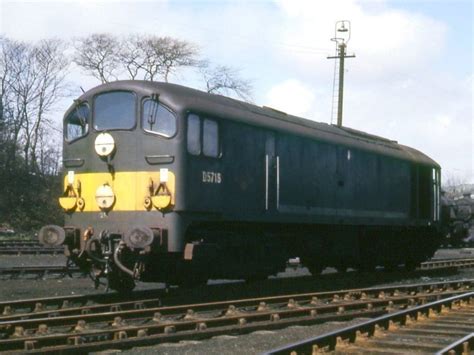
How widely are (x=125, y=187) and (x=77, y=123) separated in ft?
5.79

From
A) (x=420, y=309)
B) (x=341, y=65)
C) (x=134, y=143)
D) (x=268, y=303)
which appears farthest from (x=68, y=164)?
(x=341, y=65)

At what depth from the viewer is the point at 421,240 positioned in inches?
836

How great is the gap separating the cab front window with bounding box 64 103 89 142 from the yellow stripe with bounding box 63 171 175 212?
889 mm

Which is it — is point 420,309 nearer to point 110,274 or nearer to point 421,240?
point 110,274

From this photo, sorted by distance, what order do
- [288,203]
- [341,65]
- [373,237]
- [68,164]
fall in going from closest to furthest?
[68,164], [288,203], [373,237], [341,65]

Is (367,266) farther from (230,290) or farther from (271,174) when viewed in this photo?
(271,174)

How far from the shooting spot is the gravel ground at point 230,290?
27.6ft

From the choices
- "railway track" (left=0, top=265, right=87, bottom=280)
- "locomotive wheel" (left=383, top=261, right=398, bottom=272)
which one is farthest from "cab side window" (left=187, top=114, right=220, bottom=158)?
"locomotive wheel" (left=383, top=261, right=398, bottom=272)

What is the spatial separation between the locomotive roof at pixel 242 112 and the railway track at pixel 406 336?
14.6 ft

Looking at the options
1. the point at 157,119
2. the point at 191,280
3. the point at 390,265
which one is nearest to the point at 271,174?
the point at 191,280

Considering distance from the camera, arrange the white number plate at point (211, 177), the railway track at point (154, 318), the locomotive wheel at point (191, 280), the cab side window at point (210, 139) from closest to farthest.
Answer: the railway track at point (154, 318) < the white number plate at point (211, 177) < the cab side window at point (210, 139) < the locomotive wheel at point (191, 280)

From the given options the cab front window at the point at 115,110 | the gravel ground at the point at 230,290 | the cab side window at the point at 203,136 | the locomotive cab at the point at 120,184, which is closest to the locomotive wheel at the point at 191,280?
the gravel ground at the point at 230,290

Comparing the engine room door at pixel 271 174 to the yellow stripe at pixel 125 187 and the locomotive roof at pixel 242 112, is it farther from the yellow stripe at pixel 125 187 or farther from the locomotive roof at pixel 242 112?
the yellow stripe at pixel 125 187

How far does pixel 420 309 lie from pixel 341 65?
24.0 meters
